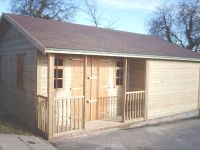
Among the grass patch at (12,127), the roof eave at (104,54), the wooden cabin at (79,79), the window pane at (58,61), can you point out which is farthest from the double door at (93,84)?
the grass patch at (12,127)

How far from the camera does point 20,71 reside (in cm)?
1032

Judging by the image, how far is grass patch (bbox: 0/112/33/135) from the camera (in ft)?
28.7

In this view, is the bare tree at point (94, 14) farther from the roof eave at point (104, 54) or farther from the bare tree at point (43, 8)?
the roof eave at point (104, 54)

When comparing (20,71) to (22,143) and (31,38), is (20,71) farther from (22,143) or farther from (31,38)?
(22,143)

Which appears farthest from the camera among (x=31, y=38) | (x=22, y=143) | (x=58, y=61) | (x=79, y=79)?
(x=79, y=79)

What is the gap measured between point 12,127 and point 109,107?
156 inches

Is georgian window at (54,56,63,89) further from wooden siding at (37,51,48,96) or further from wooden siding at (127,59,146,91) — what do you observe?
wooden siding at (127,59,146,91)

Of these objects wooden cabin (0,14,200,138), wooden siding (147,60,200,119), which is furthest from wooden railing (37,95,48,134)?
wooden siding (147,60,200,119)

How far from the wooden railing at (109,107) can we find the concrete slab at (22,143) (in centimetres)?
334

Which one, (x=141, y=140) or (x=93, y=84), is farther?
(x=93, y=84)

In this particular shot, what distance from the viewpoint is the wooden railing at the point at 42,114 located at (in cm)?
841

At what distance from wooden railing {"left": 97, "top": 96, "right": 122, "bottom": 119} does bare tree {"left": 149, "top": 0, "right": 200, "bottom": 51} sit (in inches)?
970

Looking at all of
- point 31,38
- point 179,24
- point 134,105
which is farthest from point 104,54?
point 179,24

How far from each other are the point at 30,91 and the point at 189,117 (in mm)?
8119
